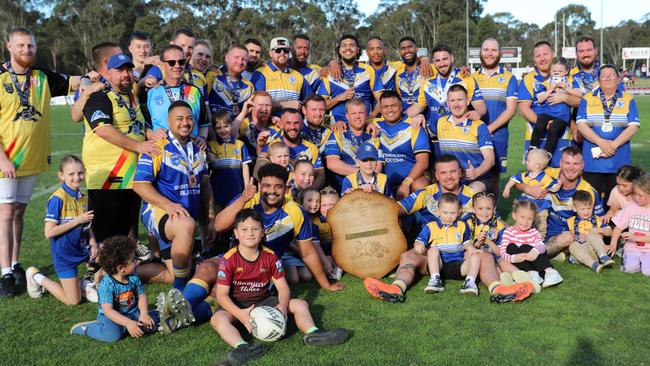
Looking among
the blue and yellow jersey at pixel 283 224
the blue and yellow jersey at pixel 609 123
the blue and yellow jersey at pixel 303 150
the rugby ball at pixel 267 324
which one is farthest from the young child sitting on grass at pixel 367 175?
the blue and yellow jersey at pixel 609 123

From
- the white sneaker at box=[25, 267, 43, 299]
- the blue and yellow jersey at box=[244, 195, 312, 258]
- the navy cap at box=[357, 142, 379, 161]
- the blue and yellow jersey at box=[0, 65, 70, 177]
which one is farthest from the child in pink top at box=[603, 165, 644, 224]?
the blue and yellow jersey at box=[0, 65, 70, 177]

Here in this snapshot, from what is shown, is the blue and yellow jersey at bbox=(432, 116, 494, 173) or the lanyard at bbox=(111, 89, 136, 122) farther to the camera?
the blue and yellow jersey at bbox=(432, 116, 494, 173)

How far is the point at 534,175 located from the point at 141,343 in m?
4.34

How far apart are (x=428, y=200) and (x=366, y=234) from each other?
0.73 meters

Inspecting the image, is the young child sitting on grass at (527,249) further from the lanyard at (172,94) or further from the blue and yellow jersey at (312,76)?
the lanyard at (172,94)

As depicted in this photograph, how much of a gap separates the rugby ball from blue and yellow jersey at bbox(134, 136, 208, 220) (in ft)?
5.06

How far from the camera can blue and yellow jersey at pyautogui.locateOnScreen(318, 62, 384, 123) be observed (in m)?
7.21

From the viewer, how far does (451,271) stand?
17.0 feet

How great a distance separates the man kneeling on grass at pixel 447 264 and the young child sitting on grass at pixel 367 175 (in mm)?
700

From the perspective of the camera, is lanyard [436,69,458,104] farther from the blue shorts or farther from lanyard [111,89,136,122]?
lanyard [111,89,136,122]

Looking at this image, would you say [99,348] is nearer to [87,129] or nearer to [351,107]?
[87,129]

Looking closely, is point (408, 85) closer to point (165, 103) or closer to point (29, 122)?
point (165, 103)

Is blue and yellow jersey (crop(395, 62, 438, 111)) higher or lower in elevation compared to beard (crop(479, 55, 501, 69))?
lower

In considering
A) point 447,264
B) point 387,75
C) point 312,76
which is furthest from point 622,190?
point 312,76
